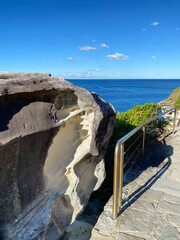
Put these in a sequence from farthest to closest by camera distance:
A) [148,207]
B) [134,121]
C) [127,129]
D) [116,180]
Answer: [134,121] → [127,129] → [148,207] → [116,180]

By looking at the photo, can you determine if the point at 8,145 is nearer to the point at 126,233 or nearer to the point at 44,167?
the point at 44,167

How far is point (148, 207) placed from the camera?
11.0ft

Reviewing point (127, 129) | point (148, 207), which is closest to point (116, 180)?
point (148, 207)

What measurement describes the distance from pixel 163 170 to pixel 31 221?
9.82 ft

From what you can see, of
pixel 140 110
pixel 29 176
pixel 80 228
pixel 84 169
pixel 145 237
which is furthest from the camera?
pixel 140 110

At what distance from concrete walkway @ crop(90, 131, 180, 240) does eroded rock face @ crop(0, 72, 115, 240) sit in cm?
58

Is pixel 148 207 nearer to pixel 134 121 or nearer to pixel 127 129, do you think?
pixel 127 129

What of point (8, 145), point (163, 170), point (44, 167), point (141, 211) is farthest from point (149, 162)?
point (8, 145)

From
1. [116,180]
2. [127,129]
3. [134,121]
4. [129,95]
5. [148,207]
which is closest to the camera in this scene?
[116,180]

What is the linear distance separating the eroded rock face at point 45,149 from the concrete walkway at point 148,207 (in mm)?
577

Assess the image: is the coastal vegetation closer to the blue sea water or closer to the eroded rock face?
the eroded rock face

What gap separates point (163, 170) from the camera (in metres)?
4.57

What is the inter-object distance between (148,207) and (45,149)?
6.25 feet

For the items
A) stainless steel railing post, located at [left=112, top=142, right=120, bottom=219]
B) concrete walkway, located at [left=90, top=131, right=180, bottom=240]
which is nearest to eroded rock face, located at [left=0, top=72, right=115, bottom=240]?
stainless steel railing post, located at [left=112, top=142, right=120, bottom=219]
